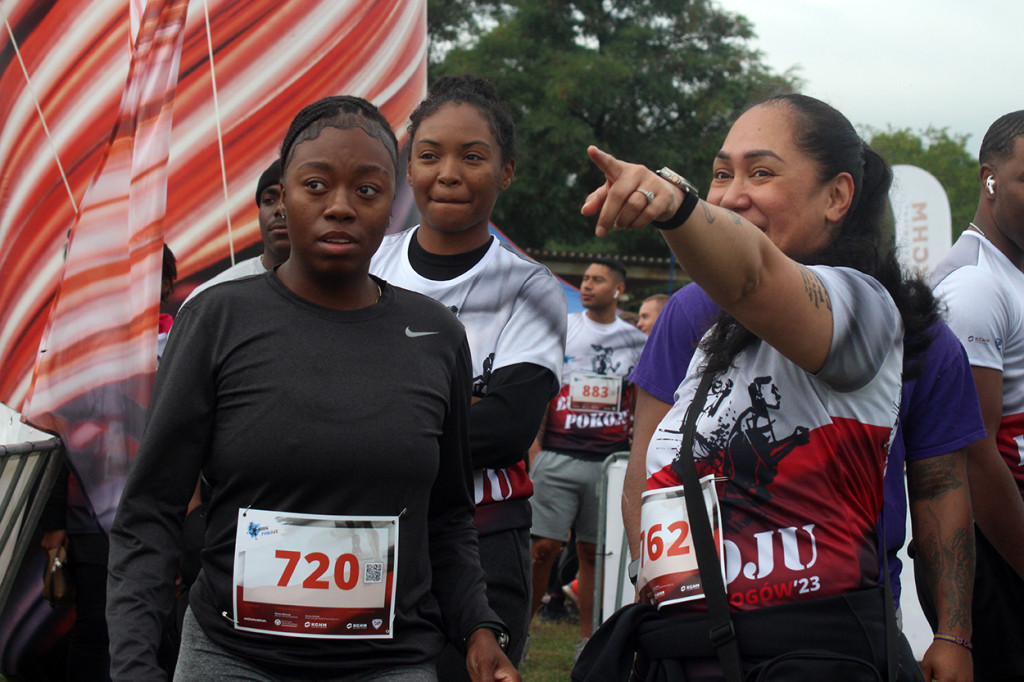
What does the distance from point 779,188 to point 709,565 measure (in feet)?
2.57

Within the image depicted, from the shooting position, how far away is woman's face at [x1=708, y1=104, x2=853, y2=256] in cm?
224

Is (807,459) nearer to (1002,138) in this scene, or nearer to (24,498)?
(1002,138)

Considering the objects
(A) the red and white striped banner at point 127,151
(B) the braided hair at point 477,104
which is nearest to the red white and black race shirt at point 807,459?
(B) the braided hair at point 477,104

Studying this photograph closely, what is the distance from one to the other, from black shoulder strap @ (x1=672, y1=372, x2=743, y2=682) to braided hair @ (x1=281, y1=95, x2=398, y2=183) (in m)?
0.87

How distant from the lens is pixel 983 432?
2479 millimetres

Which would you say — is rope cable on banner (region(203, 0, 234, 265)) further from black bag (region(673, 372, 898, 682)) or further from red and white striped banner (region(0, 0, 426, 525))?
black bag (region(673, 372, 898, 682))

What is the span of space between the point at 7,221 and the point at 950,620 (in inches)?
130

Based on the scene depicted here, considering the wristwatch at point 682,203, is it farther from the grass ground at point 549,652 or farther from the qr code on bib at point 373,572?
the grass ground at point 549,652

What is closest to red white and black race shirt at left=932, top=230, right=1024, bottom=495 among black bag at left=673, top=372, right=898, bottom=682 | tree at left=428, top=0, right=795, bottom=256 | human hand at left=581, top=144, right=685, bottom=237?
black bag at left=673, top=372, right=898, bottom=682

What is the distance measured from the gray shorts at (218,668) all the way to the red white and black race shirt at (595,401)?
5557 mm

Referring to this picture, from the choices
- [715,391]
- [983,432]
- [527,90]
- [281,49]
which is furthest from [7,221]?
[527,90]

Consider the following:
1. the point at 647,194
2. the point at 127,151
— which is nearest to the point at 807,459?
the point at 647,194

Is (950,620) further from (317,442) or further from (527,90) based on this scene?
(527,90)

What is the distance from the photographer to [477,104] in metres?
3.11
